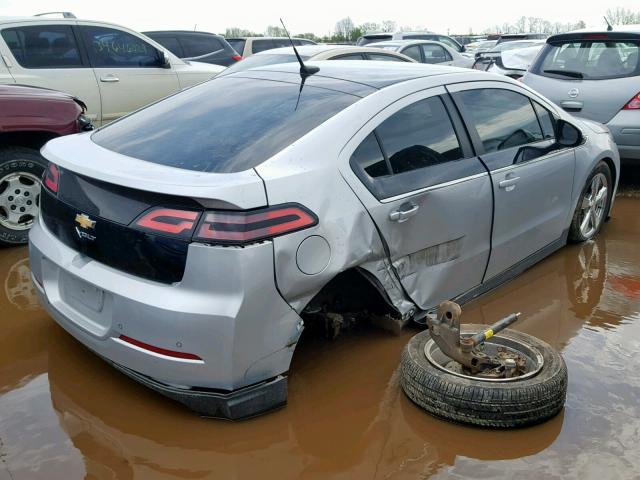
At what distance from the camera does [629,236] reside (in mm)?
6094

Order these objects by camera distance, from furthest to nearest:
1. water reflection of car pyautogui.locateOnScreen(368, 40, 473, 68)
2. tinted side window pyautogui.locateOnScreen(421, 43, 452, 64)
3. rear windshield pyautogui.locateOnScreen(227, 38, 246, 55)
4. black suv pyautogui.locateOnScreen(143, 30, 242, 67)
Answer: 1. rear windshield pyautogui.locateOnScreen(227, 38, 246, 55)
2. tinted side window pyautogui.locateOnScreen(421, 43, 452, 64)
3. water reflection of car pyautogui.locateOnScreen(368, 40, 473, 68)
4. black suv pyautogui.locateOnScreen(143, 30, 242, 67)

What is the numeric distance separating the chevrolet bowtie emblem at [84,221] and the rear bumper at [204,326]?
16cm

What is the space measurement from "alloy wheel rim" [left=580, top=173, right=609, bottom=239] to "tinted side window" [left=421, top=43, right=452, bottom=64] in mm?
Answer: 10665

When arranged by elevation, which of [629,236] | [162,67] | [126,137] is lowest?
[629,236]

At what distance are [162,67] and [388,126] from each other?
Result: 6276mm

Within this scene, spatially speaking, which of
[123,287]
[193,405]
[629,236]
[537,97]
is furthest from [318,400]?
[629,236]

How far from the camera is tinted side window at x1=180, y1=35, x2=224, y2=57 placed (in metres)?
13.3

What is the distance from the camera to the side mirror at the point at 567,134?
490 centimetres

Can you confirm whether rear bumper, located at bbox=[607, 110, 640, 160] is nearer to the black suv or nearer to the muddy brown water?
the muddy brown water

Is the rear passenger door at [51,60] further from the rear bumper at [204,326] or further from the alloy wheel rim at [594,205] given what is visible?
the alloy wheel rim at [594,205]

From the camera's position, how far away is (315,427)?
3.15 metres

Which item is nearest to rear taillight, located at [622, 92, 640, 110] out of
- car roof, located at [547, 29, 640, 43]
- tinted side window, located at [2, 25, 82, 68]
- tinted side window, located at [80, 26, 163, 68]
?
car roof, located at [547, 29, 640, 43]

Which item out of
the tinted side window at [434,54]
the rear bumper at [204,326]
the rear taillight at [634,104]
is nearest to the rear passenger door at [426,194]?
the rear bumper at [204,326]

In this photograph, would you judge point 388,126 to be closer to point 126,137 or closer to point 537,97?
point 126,137
